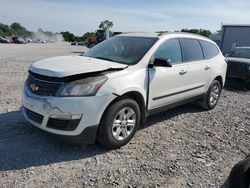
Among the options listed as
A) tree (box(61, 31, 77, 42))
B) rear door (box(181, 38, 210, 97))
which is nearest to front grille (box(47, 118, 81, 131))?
rear door (box(181, 38, 210, 97))

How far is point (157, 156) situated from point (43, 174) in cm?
164

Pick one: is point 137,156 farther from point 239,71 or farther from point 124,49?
point 239,71

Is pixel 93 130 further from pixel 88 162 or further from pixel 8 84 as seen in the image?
pixel 8 84

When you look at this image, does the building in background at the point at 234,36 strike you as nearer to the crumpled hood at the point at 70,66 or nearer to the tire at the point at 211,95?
the tire at the point at 211,95

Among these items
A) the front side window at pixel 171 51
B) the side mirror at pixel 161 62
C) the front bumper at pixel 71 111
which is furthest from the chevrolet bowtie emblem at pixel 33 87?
the front side window at pixel 171 51

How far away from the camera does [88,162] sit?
3959 mm

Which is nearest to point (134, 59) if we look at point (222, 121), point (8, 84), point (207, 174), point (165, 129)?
point (165, 129)

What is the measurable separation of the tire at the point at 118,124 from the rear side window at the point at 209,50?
2695 mm

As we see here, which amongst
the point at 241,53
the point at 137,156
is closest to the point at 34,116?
the point at 137,156

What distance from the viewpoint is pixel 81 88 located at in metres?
3.88

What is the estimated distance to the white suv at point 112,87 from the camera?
388 cm

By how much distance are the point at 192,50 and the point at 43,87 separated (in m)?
3.23

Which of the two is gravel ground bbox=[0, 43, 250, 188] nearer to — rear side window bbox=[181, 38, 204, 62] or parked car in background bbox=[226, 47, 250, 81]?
rear side window bbox=[181, 38, 204, 62]

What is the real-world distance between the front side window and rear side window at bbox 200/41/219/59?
1136 millimetres
